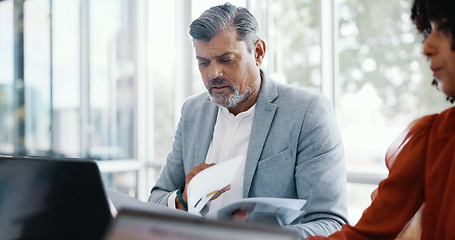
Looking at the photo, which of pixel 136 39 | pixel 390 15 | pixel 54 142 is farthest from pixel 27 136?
pixel 390 15

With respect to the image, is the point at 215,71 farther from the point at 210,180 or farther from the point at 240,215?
the point at 240,215

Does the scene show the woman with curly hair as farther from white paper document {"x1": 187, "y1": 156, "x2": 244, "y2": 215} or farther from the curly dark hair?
white paper document {"x1": 187, "y1": 156, "x2": 244, "y2": 215}

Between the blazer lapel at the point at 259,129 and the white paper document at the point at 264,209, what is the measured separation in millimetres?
454

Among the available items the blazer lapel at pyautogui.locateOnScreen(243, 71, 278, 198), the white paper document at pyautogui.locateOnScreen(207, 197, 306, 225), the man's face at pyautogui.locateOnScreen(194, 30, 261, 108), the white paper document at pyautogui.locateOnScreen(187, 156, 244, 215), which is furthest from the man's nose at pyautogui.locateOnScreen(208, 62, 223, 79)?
the white paper document at pyautogui.locateOnScreen(207, 197, 306, 225)

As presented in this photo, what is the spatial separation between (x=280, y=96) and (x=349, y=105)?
46.6 inches

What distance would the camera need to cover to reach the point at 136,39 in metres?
4.14

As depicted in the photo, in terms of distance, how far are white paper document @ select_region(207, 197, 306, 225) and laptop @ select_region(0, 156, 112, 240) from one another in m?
0.27

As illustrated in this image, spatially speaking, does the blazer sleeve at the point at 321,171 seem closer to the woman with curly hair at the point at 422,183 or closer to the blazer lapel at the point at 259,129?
the blazer lapel at the point at 259,129

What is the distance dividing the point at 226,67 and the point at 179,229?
46.8 inches

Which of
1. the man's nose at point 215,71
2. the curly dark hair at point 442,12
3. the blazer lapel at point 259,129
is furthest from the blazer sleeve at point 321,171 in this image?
the curly dark hair at point 442,12

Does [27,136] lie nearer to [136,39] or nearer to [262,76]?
[136,39]

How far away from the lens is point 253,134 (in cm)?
158

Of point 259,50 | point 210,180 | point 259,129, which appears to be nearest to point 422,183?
point 210,180

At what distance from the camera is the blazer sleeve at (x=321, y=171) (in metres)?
1.34
